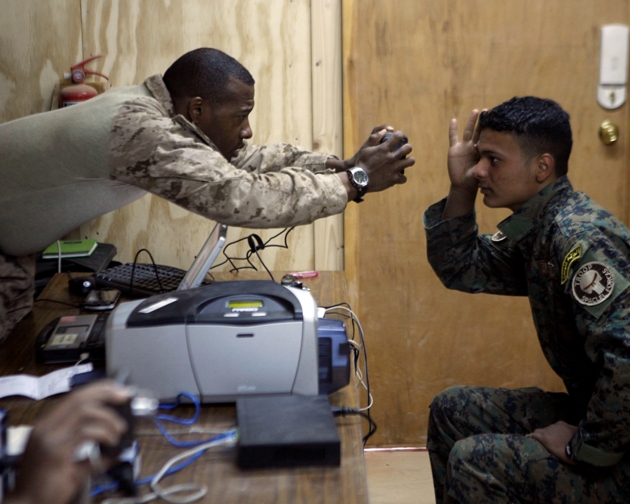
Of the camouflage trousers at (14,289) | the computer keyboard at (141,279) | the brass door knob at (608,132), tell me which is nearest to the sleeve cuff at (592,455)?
the computer keyboard at (141,279)

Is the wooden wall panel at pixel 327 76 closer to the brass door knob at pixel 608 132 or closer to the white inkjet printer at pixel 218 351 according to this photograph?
the brass door knob at pixel 608 132

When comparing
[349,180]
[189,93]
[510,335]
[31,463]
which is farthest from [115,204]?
[510,335]

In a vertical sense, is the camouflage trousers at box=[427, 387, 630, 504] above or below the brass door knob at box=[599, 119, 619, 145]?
below

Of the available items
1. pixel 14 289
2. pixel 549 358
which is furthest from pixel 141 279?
pixel 549 358

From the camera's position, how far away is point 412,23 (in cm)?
256

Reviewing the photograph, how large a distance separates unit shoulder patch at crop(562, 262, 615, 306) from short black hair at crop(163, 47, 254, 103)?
921 millimetres

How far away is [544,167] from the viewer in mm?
1675

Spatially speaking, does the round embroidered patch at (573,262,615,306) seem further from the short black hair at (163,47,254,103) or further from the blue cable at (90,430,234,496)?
the short black hair at (163,47,254,103)

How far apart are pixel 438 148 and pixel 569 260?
1209 millimetres

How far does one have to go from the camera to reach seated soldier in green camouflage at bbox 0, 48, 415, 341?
1486 millimetres

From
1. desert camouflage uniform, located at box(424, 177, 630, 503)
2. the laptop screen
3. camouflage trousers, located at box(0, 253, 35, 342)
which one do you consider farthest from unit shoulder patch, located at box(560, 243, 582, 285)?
camouflage trousers, located at box(0, 253, 35, 342)

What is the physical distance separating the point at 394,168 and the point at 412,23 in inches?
40.9

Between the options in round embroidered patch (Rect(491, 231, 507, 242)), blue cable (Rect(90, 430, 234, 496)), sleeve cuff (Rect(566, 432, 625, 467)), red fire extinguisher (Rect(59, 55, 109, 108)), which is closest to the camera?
blue cable (Rect(90, 430, 234, 496))

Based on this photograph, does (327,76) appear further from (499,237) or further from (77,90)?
(499,237)
